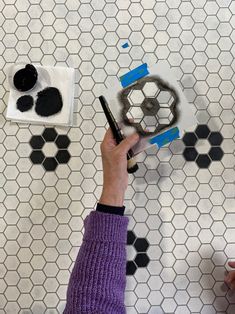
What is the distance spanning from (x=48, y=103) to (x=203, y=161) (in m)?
0.40

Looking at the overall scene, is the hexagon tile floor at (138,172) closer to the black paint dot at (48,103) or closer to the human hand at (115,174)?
the black paint dot at (48,103)

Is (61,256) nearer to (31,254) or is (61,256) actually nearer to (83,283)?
(31,254)

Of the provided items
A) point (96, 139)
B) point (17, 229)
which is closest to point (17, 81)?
point (96, 139)

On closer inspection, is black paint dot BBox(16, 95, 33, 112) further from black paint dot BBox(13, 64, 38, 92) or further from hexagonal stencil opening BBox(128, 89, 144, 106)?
hexagonal stencil opening BBox(128, 89, 144, 106)

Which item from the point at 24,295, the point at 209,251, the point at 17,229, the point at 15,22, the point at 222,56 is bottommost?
the point at 24,295

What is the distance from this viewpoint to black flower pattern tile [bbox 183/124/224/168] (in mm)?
1011

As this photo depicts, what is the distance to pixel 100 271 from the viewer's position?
767 millimetres

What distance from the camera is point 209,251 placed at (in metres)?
1.00

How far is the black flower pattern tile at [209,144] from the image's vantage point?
3.32 ft

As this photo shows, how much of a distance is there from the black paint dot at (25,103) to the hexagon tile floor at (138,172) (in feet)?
0.15

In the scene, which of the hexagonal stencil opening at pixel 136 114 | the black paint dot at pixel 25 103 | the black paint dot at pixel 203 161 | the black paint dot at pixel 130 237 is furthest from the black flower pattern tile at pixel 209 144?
the black paint dot at pixel 25 103

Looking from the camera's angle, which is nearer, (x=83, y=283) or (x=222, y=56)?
(x=83, y=283)

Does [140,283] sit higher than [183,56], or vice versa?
[183,56]

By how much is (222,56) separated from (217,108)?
130 mm
